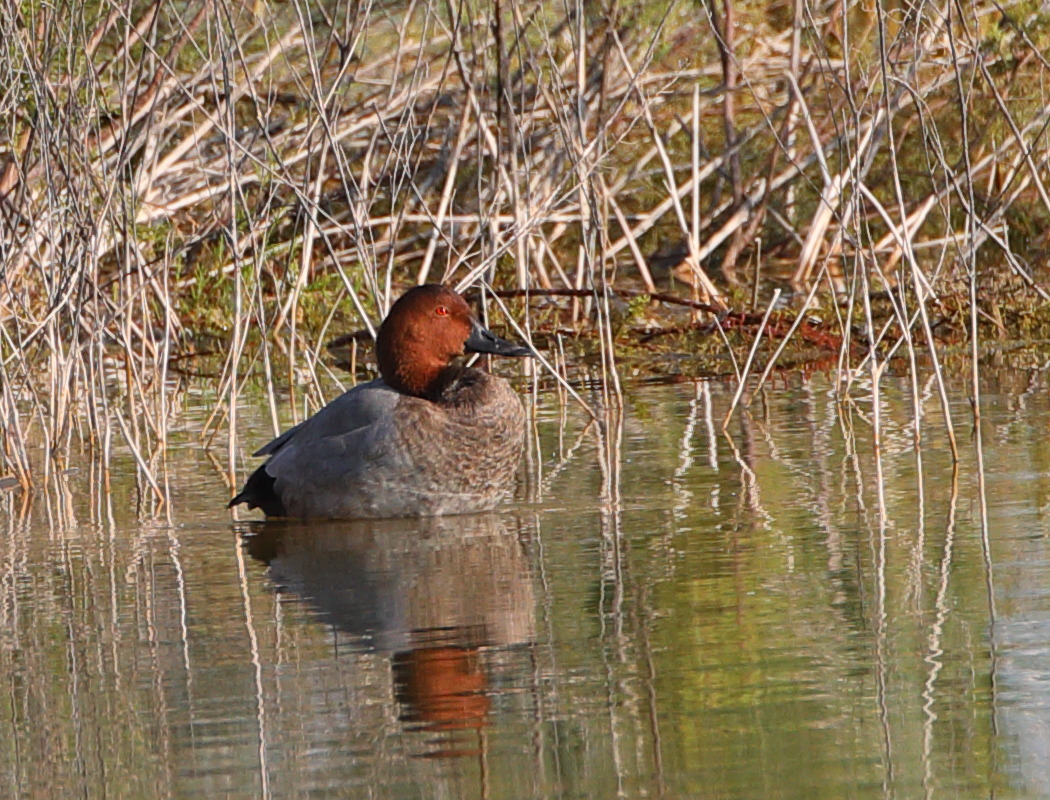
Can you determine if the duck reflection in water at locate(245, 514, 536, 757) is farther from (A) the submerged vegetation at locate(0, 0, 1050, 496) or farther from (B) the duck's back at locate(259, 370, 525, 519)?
(A) the submerged vegetation at locate(0, 0, 1050, 496)

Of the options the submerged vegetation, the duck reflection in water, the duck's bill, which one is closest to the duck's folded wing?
the duck reflection in water

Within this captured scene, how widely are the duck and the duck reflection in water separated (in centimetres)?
8

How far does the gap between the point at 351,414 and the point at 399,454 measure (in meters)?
0.31

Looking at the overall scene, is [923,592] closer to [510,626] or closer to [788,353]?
[510,626]


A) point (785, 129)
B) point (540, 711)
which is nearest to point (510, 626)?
point (540, 711)

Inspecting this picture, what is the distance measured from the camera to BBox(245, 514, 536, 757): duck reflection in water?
14.0ft

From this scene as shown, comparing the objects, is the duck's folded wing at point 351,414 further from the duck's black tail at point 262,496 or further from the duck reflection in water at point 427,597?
the duck reflection in water at point 427,597

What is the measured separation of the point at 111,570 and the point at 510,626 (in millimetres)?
1680

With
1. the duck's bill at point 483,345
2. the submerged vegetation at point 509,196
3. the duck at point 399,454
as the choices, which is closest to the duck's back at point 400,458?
the duck at point 399,454

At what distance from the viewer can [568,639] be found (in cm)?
470

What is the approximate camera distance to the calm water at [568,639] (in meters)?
3.69

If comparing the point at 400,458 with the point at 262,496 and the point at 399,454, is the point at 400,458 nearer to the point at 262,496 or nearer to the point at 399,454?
the point at 399,454

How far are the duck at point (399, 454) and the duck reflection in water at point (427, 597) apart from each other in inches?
3.2

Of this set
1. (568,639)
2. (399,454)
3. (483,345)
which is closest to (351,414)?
(399,454)
